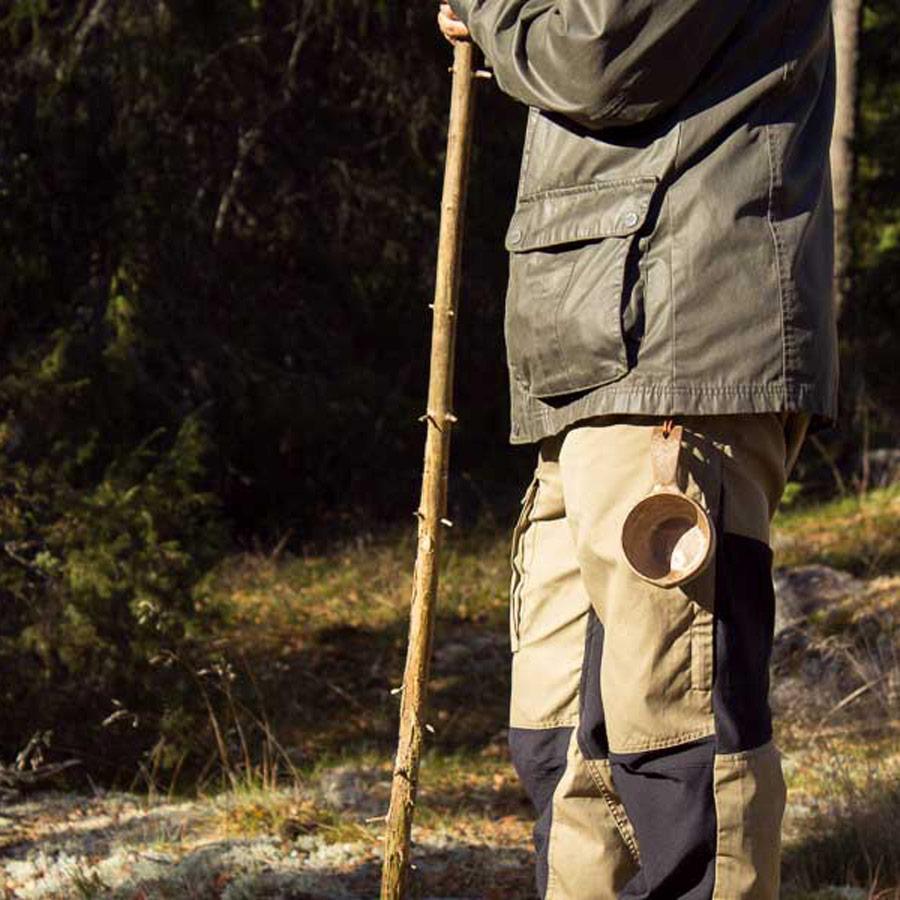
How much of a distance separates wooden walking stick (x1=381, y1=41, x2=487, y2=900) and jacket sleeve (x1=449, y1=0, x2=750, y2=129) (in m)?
0.21

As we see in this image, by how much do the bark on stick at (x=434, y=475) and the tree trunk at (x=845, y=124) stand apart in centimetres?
746

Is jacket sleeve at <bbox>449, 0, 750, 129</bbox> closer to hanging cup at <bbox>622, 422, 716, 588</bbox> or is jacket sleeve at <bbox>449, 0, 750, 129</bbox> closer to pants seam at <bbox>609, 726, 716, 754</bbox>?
hanging cup at <bbox>622, 422, 716, 588</bbox>

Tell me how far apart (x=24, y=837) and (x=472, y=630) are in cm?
358

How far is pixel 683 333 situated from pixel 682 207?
0.19 m

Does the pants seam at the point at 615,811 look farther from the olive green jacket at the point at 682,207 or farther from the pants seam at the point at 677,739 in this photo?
the olive green jacket at the point at 682,207

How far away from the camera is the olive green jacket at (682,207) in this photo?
248 centimetres

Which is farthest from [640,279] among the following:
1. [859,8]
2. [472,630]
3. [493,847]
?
[859,8]

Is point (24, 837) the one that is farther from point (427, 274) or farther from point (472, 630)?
point (427, 274)

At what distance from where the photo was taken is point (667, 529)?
2.52 m

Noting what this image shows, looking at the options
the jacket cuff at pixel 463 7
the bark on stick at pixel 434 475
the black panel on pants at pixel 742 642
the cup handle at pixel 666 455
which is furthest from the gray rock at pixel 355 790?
the jacket cuff at pixel 463 7

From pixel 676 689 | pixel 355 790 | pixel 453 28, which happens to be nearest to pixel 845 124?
pixel 355 790

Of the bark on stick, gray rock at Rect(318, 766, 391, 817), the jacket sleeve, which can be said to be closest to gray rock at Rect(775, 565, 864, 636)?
gray rock at Rect(318, 766, 391, 817)

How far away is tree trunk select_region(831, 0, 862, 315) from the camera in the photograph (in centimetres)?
1014

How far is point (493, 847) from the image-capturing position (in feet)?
14.7
